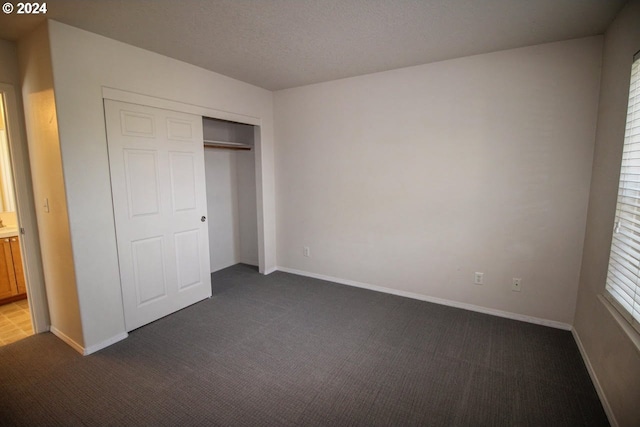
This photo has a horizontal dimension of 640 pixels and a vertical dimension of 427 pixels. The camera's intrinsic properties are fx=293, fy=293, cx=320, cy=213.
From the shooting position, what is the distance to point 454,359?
2.37m

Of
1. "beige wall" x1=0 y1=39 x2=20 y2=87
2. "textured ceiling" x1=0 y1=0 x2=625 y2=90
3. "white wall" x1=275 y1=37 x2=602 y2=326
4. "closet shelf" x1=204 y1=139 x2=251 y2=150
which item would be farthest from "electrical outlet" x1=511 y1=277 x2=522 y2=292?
"beige wall" x1=0 y1=39 x2=20 y2=87

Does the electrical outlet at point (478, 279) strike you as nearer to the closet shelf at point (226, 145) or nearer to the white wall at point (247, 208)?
the white wall at point (247, 208)

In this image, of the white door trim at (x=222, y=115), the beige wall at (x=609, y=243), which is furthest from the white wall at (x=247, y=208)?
the beige wall at (x=609, y=243)

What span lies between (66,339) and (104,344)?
16.1 inches

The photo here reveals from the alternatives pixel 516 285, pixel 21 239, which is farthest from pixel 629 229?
pixel 21 239

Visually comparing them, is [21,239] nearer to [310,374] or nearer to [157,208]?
[157,208]

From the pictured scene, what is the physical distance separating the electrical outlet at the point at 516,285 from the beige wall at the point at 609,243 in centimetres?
Answer: 45

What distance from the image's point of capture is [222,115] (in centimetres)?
351

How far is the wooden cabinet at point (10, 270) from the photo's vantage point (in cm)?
335

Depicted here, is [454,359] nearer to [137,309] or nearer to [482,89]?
[482,89]

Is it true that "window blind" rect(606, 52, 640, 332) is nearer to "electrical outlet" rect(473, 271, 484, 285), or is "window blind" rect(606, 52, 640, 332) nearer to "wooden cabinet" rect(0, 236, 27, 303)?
"electrical outlet" rect(473, 271, 484, 285)

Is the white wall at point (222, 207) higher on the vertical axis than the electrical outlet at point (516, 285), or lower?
higher

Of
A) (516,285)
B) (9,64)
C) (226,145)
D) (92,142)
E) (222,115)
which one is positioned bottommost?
(516,285)

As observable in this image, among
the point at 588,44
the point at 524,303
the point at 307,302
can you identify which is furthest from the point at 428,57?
the point at 307,302
